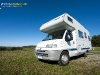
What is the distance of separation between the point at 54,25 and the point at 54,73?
11.4 feet

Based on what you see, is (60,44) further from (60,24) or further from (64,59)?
(60,24)

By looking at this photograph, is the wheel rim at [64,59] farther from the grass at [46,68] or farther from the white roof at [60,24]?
the white roof at [60,24]

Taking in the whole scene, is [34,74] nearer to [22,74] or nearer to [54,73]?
[22,74]

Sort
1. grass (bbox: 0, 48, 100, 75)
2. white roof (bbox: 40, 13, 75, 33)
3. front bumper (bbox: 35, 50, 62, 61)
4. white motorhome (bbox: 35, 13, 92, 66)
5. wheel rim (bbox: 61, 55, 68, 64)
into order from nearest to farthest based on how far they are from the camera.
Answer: grass (bbox: 0, 48, 100, 75)
front bumper (bbox: 35, 50, 62, 61)
white motorhome (bbox: 35, 13, 92, 66)
wheel rim (bbox: 61, 55, 68, 64)
white roof (bbox: 40, 13, 75, 33)

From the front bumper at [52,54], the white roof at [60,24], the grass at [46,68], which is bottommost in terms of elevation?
the grass at [46,68]

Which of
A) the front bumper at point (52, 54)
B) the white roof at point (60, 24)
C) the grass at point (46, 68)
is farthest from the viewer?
the white roof at point (60, 24)

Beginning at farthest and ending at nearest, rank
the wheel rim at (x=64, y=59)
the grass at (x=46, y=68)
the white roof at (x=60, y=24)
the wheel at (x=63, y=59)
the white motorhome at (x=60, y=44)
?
the white roof at (x=60, y=24) → the wheel rim at (x=64, y=59) → the wheel at (x=63, y=59) → the white motorhome at (x=60, y=44) → the grass at (x=46, y=68)

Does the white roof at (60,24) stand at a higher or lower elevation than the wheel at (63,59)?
higher

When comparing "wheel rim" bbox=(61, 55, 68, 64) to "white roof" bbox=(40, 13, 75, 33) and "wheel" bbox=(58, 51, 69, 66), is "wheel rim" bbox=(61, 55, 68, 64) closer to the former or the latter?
"wheel" bbox=(58, 51, 69, 66)

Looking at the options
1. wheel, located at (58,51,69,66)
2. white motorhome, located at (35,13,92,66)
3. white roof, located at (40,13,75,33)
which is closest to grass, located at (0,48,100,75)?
wheel, located at (58,51,69,66)

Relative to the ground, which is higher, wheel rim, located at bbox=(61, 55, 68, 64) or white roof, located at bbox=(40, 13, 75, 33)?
white roof, located at bbox=(40, 13, 75, 33)

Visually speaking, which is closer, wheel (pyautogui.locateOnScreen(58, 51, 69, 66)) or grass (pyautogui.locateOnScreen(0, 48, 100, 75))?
grass (pyautogui.locateOnScreen(0, 48, 100, 75))

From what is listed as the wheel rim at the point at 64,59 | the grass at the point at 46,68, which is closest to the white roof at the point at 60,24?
the wheel rim at the point at 64,59

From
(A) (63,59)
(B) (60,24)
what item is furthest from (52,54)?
(B) (60,24)
